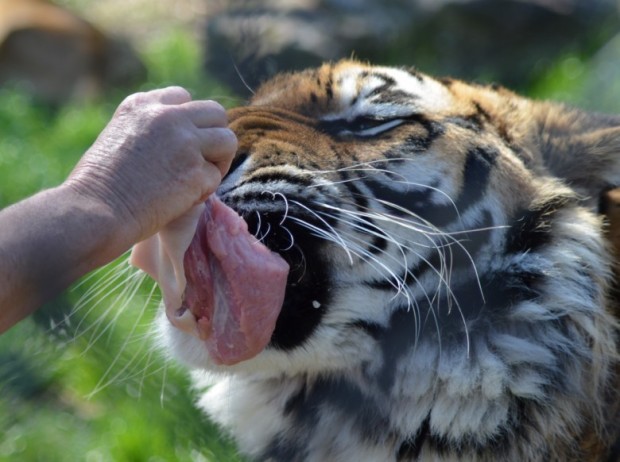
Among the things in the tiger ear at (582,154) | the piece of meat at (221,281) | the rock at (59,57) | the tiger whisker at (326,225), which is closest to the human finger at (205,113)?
the piece of meat at (221,281)

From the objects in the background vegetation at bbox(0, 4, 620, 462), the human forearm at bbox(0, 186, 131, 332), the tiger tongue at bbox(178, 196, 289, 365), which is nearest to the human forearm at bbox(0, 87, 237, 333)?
the human forearm at bbox(0, 186, 131, 332)

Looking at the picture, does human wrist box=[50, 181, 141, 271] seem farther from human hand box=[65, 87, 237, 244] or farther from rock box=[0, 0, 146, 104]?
rock box=[0, 0, 146, 104]

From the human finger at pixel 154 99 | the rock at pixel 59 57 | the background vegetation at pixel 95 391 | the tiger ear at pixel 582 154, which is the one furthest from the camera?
the rock at pixel 59 57

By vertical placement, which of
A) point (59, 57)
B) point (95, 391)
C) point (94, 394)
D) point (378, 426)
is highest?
point (378, 426)

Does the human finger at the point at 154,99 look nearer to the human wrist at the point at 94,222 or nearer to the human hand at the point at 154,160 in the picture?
the human hand at the point at 154,160

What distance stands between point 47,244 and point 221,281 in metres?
0.55

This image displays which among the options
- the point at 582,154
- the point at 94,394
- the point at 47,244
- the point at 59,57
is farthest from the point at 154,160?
the point at 59,57

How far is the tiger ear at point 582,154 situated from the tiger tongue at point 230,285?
2.40 ft

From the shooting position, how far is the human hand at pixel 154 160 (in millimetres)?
1372

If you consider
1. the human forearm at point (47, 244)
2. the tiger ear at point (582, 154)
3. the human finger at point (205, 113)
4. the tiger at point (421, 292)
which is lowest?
the tiger at point (421, 292)

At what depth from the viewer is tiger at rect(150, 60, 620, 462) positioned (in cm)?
189

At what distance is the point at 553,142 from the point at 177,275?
95 centimetres

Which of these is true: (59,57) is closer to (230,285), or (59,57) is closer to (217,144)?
(230,285)

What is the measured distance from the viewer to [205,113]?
5.00 feet
